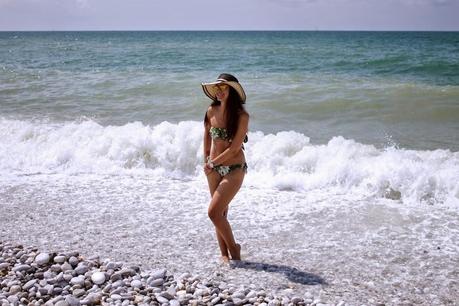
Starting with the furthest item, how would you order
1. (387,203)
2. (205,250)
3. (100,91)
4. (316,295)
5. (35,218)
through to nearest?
1. (100,91)
2. (387,203)
3. (35,218)
4. (205,250)
5. (316,295)

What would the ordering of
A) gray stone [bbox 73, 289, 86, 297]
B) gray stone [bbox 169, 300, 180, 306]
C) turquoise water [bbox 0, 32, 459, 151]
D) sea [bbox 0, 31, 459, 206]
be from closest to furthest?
gray stone [bbox 169, 300, 180, 306], gray stone [bbox 73, 289, 86, 297], sea [bbox 0, 31, 459, 206], turquoise water [bbox 0, 32, 459, 151]

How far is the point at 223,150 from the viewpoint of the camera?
189 inches

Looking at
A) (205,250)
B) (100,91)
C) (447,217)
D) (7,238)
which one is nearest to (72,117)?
(100,91)

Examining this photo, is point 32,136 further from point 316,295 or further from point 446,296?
point 446,296

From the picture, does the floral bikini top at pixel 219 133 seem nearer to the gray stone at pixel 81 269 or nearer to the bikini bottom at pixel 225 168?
the bikini bottom at pixel 225 168

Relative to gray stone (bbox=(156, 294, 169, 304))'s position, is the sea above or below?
above

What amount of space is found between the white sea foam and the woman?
3.01 meters

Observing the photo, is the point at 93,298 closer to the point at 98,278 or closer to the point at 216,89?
the point at 98,278

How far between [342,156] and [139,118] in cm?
646

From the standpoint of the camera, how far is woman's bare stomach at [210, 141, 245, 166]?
4.73 m

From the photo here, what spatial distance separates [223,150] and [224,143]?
0.25 feet

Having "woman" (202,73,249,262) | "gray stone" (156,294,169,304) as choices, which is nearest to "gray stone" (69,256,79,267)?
"gray stone" (156,294,169,304)

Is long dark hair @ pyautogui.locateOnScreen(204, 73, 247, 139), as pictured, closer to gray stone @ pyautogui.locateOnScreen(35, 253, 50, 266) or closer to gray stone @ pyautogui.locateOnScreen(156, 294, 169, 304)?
gray stone @ pyautogui.locateOnScreen(156, 294, 169, 304)

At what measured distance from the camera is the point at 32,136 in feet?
35.3
